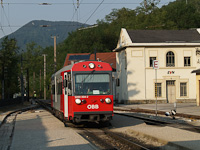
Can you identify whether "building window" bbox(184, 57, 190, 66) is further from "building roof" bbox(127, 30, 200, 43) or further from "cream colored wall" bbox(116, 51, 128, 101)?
"cream colored wall" bbox(116, 51, 128, 101)

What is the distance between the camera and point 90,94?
1742 centimetres

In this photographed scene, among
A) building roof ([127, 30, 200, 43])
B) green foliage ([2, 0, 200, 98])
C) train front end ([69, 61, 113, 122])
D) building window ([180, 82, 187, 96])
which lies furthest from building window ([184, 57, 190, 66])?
train front end ([69, 61, 113, 122])

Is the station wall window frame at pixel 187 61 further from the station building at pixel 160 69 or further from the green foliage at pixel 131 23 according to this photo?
the green foliage at pixel 131 23

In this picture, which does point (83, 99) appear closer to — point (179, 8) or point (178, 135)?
point (178, 135)

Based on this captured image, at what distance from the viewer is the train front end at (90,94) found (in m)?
17.3

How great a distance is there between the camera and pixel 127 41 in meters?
48.9

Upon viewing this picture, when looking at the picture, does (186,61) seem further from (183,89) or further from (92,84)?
(92,84)

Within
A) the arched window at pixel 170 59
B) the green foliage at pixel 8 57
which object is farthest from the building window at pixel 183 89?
the green foliage at pixel 8 57

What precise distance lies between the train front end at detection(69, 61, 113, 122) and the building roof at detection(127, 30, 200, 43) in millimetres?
31500

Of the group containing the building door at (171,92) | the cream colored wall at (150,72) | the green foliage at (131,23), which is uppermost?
the green foliage at (131,23)

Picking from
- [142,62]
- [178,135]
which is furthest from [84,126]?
[142,62]

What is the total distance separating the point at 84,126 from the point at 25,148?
7722mm

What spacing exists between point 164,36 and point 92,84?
1416 inches

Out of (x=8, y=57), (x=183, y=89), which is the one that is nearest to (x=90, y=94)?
(x=183, y=89)
